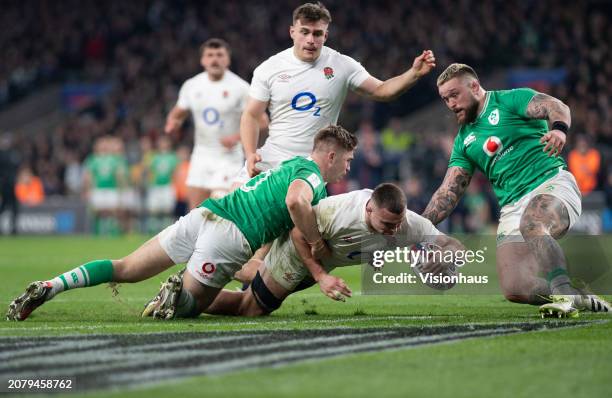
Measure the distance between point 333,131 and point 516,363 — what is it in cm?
248

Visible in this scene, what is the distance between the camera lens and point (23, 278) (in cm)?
1169

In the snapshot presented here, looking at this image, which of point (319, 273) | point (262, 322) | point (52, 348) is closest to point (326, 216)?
point (319, 273)

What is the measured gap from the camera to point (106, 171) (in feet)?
74.5

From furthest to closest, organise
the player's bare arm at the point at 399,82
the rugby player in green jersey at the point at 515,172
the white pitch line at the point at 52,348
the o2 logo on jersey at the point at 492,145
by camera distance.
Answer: the player's bare arm at the point at 399,82, the o2 logo on jersey at the point at 492,145, the rugby player in green jersey at the point at 515,172, the white pitch line at the point at 52,348

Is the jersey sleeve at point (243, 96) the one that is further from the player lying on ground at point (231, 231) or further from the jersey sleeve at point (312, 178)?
the jersey sleeve at point (312, 178)

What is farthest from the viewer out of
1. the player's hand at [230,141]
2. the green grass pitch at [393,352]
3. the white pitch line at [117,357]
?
the player's hand at [230,141]

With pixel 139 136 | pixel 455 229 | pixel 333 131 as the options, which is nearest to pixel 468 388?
pixel 333 131

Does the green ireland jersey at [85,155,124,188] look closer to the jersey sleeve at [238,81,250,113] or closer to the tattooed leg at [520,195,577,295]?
the jersey sleeve at [238,81,250,113]

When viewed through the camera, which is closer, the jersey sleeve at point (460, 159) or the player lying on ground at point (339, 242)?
the player lying on ground at point (339, 242)

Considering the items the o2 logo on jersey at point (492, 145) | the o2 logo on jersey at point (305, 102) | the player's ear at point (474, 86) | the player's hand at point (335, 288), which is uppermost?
the o2 logo on jersey at point (305, 102)

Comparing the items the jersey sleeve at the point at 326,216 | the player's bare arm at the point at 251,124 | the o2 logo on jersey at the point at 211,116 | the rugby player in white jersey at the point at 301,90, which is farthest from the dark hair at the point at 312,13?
the o2 logo on jersey at the point at 211,116

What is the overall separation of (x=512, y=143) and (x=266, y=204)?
2025 millimetres

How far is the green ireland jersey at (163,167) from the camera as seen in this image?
2284 centimetres

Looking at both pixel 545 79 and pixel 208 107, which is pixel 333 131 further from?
pixel 545 79
